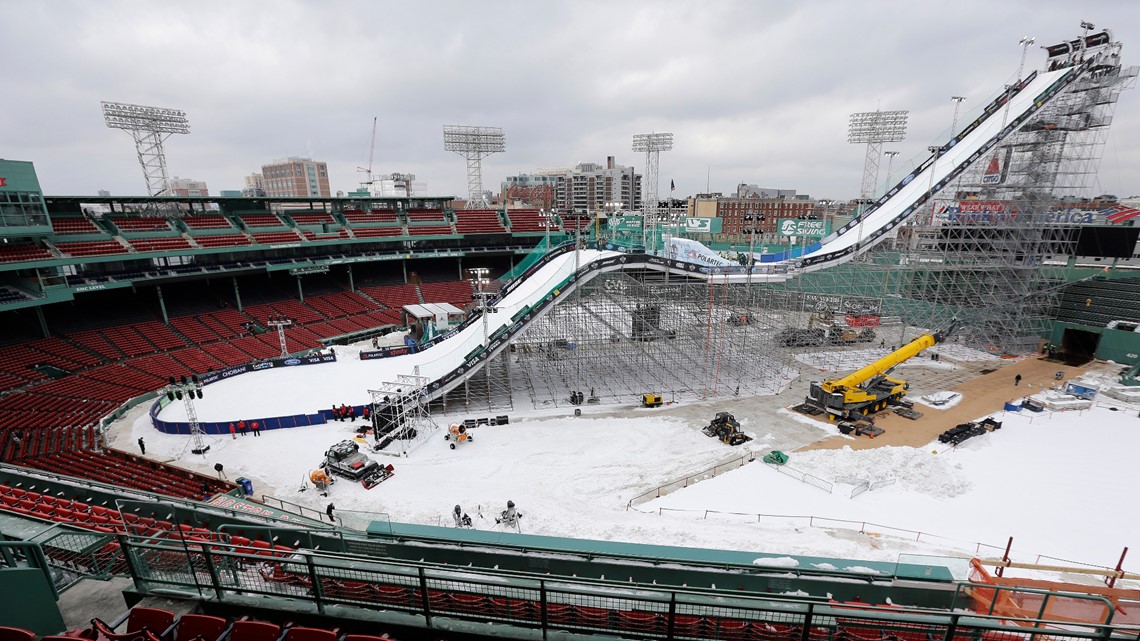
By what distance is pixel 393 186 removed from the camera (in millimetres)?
87188

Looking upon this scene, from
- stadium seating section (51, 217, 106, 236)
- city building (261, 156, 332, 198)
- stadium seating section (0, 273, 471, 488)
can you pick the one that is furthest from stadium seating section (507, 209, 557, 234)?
city building (261, 156, 332, 198)

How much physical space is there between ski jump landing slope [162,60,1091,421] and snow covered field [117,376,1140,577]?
309cm

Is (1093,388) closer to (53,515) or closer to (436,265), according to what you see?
(53,515)

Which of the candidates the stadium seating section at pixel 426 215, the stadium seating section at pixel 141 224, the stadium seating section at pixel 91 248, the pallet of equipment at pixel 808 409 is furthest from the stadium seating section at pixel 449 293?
the pallet of equipment at pixel 808 409

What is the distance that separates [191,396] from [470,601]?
23.2 metres

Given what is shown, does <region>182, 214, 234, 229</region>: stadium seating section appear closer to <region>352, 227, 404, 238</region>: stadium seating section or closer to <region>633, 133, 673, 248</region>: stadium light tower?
<region>352, 227, 404, 238</region>: stadium seating section

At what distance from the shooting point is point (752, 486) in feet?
58.0

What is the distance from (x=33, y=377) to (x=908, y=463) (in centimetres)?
4243

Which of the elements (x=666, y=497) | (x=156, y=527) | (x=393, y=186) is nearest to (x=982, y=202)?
(x=666, y=497)

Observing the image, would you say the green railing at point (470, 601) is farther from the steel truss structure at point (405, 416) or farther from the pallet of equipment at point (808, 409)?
the pallet of equipment at point (808, 409)

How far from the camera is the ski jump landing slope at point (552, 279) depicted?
2413 centimetres

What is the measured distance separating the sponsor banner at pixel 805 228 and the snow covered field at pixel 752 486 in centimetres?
3588

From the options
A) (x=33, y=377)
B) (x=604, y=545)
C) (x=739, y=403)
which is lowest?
(x=739, y=403)

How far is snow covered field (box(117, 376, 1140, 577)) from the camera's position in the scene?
1474 cm
